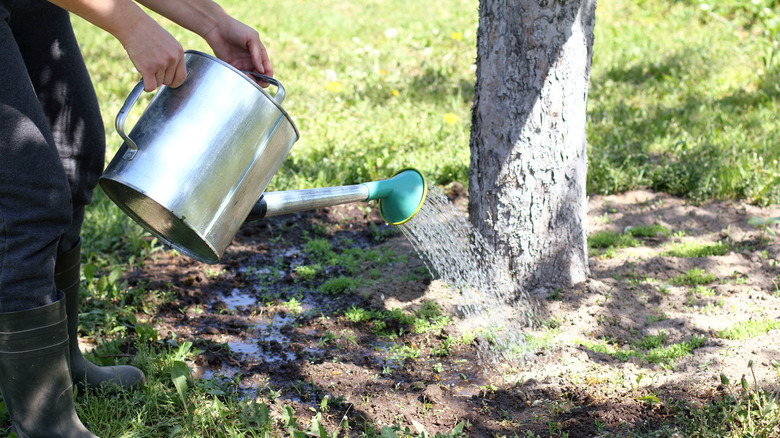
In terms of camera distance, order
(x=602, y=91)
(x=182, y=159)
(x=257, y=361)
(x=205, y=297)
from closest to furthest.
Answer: (x=182, y=159) → (x=257, y=361) → (x=205, y=297) → (x=602, y=91)

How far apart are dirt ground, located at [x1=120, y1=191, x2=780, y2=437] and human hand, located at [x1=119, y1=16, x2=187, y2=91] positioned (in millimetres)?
1064

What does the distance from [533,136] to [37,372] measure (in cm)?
177

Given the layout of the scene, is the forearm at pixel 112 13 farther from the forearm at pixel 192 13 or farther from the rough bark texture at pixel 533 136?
the rough bark texture at pixel 533 136

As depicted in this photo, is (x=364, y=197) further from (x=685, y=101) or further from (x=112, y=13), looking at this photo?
(x=685, y=101)

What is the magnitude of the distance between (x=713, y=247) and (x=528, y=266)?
907mm

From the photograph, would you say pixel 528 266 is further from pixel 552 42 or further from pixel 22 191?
pixel 22 191

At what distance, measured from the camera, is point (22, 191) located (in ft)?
5.02

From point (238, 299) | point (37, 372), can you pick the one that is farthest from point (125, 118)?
point (238, 299)

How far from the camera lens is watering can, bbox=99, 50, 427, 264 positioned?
1.64 m

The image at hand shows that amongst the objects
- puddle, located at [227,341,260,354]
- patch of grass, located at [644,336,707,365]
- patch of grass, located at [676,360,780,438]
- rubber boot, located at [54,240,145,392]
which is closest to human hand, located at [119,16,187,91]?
rubber boot, located at [54,240,145,392]

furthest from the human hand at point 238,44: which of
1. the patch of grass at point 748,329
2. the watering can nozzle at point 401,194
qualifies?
the patch of grass at point 748,329

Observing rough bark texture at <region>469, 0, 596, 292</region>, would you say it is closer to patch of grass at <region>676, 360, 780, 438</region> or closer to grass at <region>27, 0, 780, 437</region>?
grass at <region>27, 0, 780, 437</region>

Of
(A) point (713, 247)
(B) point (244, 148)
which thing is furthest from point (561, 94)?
(B) point (244, 148)

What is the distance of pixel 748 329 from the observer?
7.60 ft
